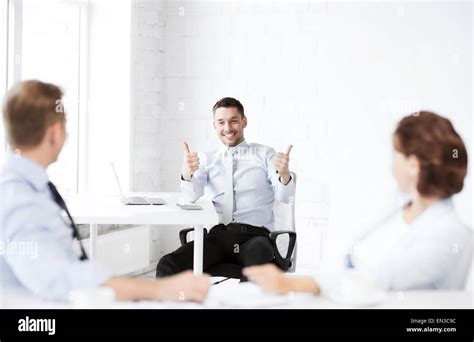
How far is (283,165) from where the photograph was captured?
6.58ft

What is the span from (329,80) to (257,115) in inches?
15.7

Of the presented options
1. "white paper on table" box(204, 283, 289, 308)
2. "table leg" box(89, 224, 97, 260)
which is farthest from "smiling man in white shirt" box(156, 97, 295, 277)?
"white paper on table" box(204, 283, 289, 308)

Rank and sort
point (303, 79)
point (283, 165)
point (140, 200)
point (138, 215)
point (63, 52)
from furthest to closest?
point (303, 79), point (140, 200), point (63, 52), point (283, 165), point (138, 215)

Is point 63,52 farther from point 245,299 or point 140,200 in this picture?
point 245,299

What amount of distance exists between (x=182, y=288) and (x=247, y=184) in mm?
972

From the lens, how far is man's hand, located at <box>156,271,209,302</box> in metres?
1.34

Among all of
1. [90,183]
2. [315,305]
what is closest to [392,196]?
[315,305]

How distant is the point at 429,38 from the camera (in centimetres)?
209

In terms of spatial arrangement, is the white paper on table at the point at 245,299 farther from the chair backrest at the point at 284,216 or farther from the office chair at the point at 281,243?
the chair backrest at the point at 284,216

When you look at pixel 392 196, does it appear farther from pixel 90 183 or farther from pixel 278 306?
pixel 90 183

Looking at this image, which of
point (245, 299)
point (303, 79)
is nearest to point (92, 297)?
point (245, 299)

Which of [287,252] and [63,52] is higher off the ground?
[63,52]

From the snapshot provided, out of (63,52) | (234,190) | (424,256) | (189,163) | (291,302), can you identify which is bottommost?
(291,302)
